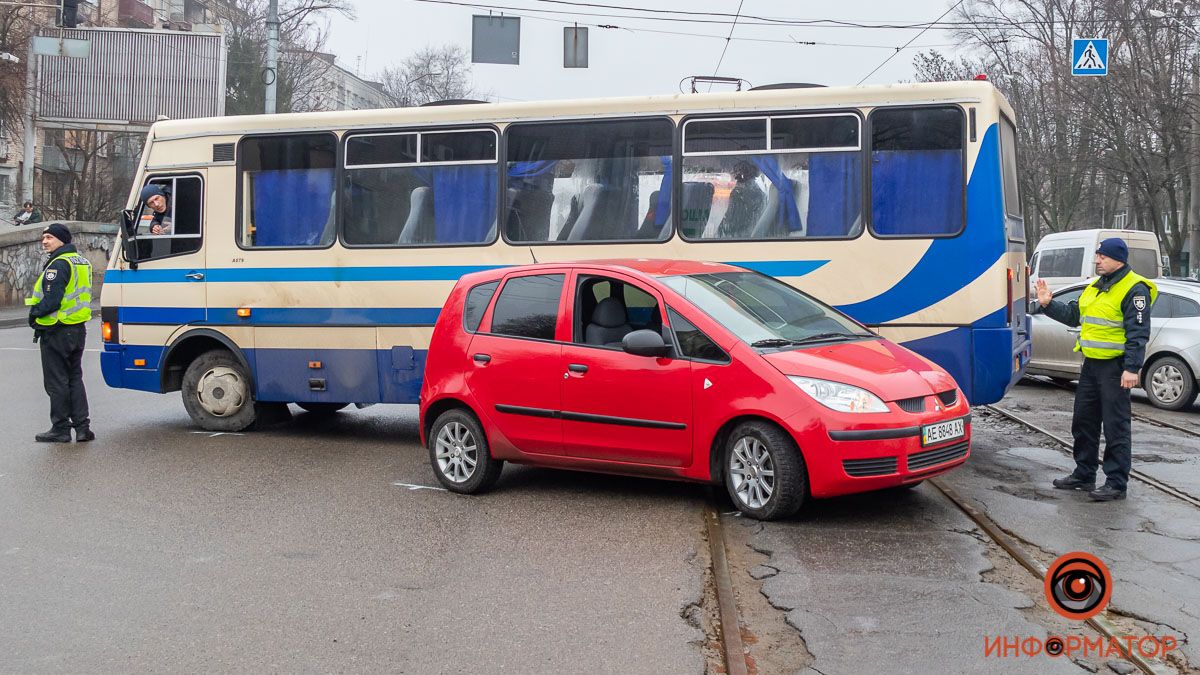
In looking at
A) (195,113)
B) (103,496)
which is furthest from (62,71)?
(103,496)

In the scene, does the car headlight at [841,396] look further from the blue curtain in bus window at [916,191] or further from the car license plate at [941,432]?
the blue curtain in bus window at [916,191]

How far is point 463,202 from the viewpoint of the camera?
421 inches

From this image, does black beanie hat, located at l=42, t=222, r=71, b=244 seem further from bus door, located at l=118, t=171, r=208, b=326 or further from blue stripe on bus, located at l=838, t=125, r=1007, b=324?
blue stripe on bus, located at l=838, t=125, r=1007, b=324

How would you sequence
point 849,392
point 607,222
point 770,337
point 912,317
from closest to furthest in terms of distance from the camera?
point 849,392 < point 770,337 < point 912,317 < point 607,222

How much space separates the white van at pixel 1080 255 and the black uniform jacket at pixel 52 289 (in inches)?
741

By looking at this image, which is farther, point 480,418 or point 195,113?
point 195,113

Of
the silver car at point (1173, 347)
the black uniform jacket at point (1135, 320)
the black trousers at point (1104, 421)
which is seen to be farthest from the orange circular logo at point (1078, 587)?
the silver car at point (1173, 347)

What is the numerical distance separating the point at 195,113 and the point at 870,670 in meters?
36.2

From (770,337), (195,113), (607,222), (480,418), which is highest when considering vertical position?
(195,113)

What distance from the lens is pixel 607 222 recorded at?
10320 millimetres

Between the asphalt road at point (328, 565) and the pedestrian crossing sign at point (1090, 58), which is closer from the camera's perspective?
the asphalt road at point (328, 565)

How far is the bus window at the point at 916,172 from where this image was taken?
941 centimetres

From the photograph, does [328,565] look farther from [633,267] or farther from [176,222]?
[176,222]

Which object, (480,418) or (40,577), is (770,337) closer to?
(480,418)
